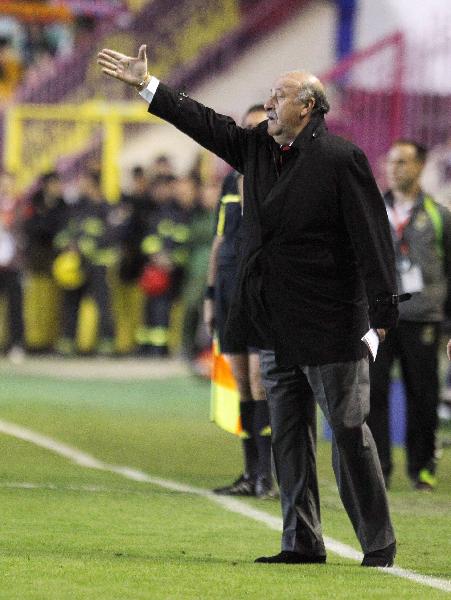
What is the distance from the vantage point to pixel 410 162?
38.3ft

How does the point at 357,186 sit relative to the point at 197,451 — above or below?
above

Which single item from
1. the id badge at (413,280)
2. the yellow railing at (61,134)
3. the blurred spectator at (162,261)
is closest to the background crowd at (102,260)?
the blurred spectator at (162,261)

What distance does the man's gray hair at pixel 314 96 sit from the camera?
795 centimetres

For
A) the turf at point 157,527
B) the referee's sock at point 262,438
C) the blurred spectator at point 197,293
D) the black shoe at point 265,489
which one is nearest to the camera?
the turf at point 157,527

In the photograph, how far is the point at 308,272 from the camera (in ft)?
26.0

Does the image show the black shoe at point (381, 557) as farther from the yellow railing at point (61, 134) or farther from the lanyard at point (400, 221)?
the yellow railing at point (61, 134)

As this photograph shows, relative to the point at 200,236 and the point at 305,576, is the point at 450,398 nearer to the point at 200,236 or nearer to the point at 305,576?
the point at 200,236

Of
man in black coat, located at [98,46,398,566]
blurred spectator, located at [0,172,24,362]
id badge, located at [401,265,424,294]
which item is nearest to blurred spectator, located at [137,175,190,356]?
blurred spectator, located at [0,172,24,362]

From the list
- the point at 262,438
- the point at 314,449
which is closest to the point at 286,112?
the point at 314,449

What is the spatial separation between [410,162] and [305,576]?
454cm

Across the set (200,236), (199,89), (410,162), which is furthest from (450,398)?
(199,89)

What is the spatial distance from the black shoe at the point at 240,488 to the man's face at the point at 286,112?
337 centimetres

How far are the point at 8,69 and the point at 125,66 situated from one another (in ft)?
85.8

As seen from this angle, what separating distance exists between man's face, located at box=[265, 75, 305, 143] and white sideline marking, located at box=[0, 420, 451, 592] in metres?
1.91
